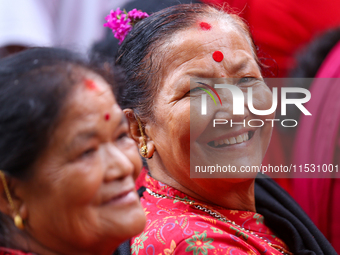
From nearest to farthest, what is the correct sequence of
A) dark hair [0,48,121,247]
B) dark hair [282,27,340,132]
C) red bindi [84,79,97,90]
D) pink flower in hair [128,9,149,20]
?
dark hair [0,48,121,247]
red bindi [84,79,97,90]
pink flower in hair [128,9,149,20]
dark hair [282,27,340,132]

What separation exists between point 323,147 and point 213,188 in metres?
1.00

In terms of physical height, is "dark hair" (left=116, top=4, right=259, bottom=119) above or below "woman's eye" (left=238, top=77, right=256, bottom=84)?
above

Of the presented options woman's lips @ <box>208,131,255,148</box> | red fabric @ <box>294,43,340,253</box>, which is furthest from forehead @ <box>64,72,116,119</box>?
red fabric @ <box>294,43,340,253</box>

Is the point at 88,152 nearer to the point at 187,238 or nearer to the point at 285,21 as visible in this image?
the point at 187,238

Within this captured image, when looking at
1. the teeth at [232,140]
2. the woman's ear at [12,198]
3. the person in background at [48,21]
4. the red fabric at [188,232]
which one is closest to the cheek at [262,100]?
the teeth at [232,140]

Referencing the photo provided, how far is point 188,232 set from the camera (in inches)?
49.1

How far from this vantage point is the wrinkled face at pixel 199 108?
1431 mm

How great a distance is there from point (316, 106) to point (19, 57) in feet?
6.15

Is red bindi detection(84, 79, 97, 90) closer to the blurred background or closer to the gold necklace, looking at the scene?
the gold necklace

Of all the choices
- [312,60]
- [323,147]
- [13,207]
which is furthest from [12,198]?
[312,60]

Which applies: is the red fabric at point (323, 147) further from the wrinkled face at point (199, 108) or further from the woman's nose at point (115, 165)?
the woman's nose at point (115, 165)

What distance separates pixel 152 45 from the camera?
59.1 inches

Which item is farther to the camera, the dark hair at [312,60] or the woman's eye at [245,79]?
the dark hair at [312,60]

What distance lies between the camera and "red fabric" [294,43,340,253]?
2.14 metres
